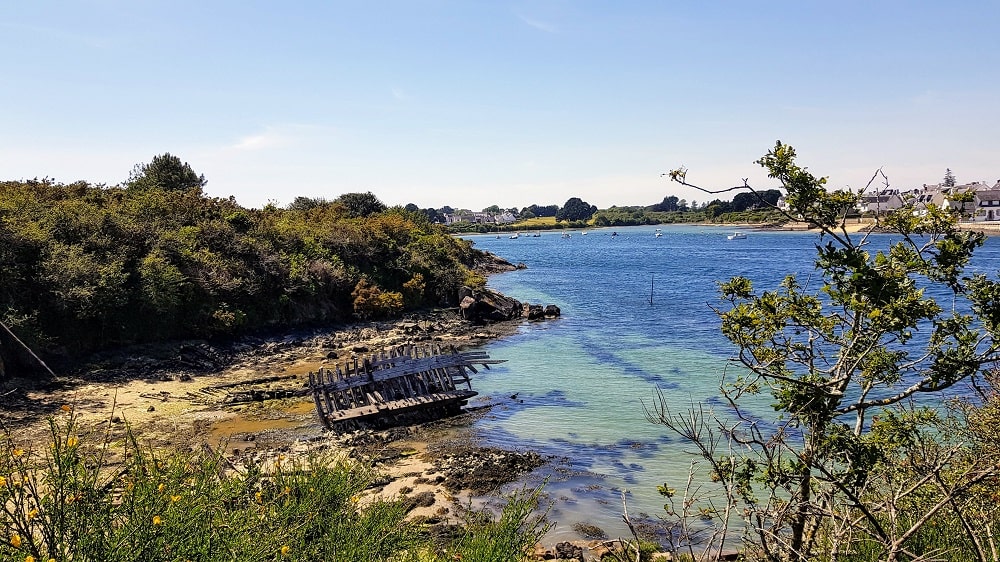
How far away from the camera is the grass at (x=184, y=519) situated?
16.8 feet

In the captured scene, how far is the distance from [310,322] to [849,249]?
30235 millimetres

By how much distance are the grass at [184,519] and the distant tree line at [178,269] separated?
1627 centimetres

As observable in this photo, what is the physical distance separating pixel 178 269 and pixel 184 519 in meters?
25.5

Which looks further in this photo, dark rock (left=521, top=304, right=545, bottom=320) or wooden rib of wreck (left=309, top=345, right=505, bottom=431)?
dark rock (left=521, top=304, right=545, bottom=320)

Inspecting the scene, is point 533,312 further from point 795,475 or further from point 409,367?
point 795,475

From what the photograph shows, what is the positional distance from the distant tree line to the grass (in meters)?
16.3

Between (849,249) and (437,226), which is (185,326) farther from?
(437,226)

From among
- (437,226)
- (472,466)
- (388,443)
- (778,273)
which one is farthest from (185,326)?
(778,273)

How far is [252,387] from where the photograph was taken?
21625mm

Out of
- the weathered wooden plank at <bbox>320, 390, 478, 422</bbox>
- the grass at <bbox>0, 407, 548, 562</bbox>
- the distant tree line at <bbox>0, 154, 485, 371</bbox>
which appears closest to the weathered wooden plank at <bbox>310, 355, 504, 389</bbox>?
the weathered wooden plank at <bbox>320, 390, 478, 422</bbox>

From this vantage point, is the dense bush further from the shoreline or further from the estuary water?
the estuary water

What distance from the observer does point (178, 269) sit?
28531mm

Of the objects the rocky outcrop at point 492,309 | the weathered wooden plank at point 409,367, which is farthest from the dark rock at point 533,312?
the weathered wooden plank at point 409,367

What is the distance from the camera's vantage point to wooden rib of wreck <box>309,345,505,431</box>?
56.0ft
